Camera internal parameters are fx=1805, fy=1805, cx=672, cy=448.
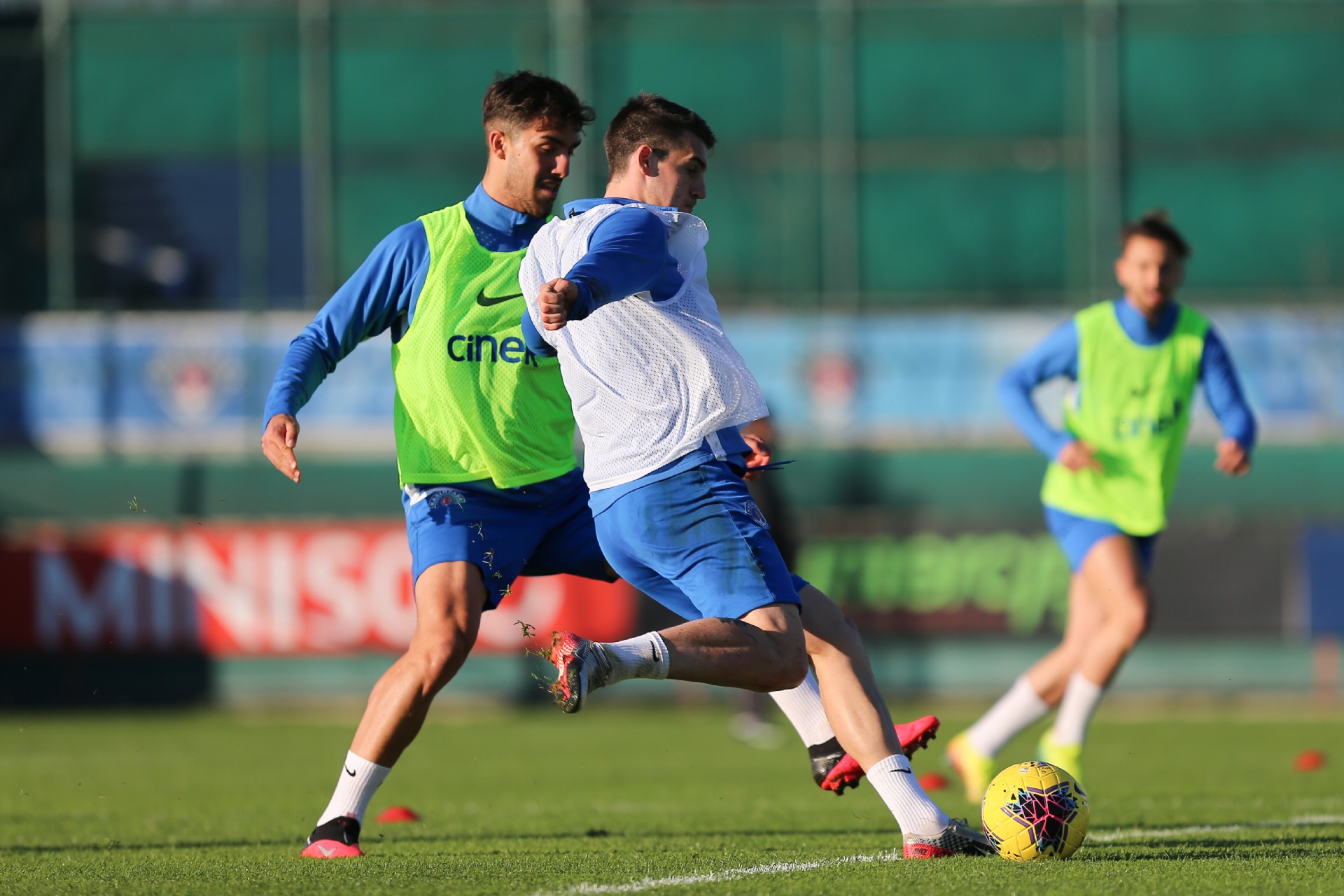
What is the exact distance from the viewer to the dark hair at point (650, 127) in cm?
516

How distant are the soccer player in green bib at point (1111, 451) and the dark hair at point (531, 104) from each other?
2.96 metres

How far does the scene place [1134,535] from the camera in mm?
8047

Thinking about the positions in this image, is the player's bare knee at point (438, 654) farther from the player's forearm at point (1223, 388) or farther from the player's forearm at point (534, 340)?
the player's forearm at point (1223, 388)

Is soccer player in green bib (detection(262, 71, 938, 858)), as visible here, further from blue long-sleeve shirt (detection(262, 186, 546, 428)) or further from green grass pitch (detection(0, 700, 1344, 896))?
green grass pitch (detection(0, 700, 1344, 896))

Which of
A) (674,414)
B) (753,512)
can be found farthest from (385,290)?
(753,512)

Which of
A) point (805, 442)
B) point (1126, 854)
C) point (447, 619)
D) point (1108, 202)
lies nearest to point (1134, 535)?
point (1126, 854)

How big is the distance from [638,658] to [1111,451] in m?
3.99

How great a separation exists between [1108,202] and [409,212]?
944 cm

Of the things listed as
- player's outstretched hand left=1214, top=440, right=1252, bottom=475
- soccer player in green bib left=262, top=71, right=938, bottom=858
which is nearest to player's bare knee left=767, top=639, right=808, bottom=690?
soccer player in green bib left=262, top=71, right=938, bottom=858

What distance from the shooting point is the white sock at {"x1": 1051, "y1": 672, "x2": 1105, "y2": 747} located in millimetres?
7887

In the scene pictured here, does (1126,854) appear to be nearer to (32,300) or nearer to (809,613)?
(809,613)

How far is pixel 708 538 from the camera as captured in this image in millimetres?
5133

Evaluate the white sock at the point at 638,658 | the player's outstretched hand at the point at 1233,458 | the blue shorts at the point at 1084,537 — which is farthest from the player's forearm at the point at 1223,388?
the white sock at the point at 638,658

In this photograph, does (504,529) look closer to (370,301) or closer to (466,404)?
(466,404)
